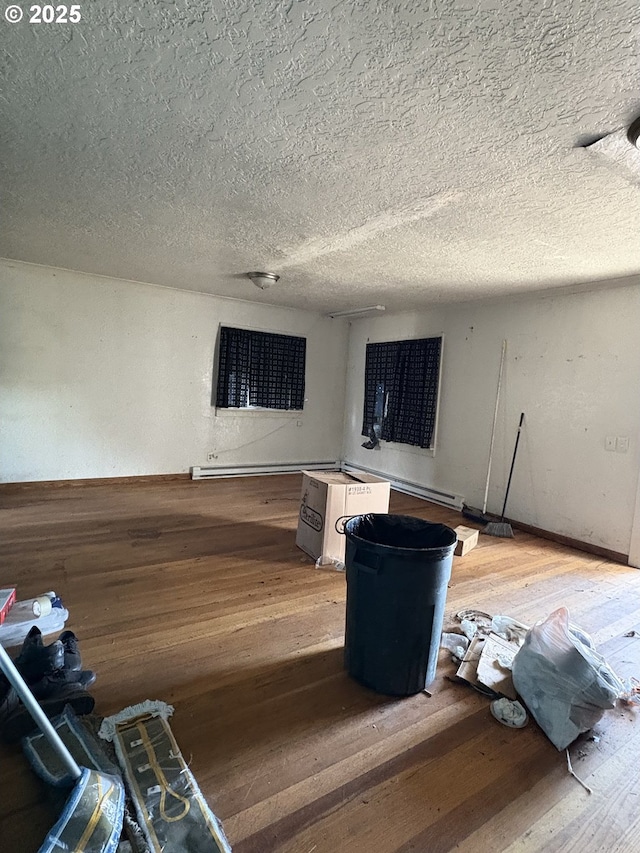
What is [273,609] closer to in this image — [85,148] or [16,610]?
[16,610]

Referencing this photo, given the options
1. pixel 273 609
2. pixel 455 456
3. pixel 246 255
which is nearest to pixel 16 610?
pixel 273 609

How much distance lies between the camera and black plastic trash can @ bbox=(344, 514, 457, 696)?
5.66 ft

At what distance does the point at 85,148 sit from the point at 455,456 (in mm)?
4366

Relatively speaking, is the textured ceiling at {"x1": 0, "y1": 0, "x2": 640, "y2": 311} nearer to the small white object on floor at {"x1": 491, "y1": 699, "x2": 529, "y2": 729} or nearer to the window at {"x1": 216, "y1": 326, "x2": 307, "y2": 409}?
the window at {"x1": 216, "y1": 326, "x2": 307, "y2": 409}

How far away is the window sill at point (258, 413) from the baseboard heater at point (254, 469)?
2.22 ft

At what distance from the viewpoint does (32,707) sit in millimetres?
1205

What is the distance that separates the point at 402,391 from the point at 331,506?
295 cm

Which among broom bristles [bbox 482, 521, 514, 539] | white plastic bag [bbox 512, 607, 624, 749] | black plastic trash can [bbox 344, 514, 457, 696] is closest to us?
white plastic bag [bbox 512, 607, 624, 749]

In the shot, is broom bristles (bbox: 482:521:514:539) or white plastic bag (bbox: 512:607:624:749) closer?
white plastic bag (bbox: 512:607:624:749)

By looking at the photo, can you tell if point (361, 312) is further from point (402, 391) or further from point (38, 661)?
point (38, 661)

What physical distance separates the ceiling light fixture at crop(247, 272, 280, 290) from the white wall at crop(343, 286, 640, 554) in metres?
2.15

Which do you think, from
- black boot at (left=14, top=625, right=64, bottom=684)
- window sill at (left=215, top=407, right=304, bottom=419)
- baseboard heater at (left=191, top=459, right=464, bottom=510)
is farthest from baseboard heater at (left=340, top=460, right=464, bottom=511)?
black boot at (left=14, top=625, right=64, bottom=684)

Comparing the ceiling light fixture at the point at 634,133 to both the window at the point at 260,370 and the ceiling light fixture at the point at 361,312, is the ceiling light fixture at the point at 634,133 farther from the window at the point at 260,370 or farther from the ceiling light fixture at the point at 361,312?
the window at the point at 260,370

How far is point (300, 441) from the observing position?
6.35 meters
